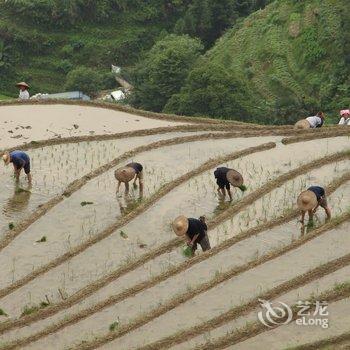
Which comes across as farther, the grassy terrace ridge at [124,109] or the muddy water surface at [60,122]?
the grassy terrace ridge at [124,109]

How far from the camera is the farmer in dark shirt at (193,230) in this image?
12281 mm

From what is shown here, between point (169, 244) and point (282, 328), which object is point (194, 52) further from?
point (282, 328)

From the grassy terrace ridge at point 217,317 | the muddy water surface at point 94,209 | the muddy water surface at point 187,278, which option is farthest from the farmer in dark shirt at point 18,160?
the grassy terrace ridge at point 217,317

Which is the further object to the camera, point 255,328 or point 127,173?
point 127,173

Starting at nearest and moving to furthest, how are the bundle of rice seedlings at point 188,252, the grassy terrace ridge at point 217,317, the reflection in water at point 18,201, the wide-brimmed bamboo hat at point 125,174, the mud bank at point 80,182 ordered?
the grassy terrace ridge at point 217,317
the bundle of rice seedlings at point 188,252
the mud bank at point 80,182
the wide-brimmed bamboo hat at point 125,174
the reflection in water at point 18,201

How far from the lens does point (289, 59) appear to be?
3575 centimetres

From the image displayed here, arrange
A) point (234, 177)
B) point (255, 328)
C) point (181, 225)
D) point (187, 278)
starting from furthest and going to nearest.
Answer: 1. point (234, 177)
2. point (181, 225)
3. point (187, 278)
4. point (255, 328)

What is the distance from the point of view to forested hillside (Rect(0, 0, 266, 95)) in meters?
45.2

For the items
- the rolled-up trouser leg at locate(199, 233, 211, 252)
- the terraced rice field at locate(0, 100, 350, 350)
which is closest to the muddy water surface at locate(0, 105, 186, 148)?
the terraced rice field at locate(0, 100, 350, 350)

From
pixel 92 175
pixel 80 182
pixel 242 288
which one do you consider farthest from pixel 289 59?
pixel 242 288

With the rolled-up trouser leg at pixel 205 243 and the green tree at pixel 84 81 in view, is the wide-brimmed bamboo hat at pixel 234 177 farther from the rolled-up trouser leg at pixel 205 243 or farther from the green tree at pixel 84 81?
the green tree at pixel 84 81

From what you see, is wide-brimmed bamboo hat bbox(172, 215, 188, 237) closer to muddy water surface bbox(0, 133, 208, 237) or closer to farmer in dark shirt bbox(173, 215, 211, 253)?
farmer in dark shirt bbox(173, 215, 211, 253)

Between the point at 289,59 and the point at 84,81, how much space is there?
1065cm

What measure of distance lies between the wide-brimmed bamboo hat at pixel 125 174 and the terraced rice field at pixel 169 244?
1.80 feet
